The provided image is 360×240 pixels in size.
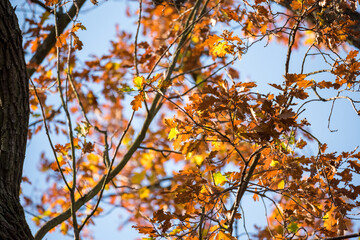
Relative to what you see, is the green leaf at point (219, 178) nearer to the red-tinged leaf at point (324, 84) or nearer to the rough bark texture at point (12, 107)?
the red-tinged leaf at point (324, 84)

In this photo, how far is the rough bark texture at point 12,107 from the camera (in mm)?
1885

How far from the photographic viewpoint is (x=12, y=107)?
2.00 metres

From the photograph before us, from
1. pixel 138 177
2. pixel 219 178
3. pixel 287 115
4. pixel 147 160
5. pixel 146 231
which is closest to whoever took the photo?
pixel 287 115

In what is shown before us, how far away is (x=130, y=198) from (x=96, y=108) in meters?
2.75

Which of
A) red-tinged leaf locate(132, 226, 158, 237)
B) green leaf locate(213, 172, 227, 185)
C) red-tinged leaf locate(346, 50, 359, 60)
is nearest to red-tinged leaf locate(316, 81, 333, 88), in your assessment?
red-tinged leaf locate(346, 50, 359, 60)

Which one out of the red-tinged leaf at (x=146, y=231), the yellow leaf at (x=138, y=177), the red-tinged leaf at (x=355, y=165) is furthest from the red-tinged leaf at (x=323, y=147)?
the yellow leaf at (x=138, y=177)

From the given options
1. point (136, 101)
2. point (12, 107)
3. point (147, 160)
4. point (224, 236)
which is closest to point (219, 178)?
point (224, 236)

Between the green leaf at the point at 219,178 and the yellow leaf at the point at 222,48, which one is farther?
the green leaf at the point at 219,178

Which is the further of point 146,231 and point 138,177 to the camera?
point 138,177

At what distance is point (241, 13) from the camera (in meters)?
2.92

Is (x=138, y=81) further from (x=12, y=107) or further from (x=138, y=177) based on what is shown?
(x=138, y=177)

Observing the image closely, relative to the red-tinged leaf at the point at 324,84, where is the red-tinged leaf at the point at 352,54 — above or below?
above

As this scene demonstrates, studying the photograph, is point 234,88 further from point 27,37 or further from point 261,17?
point 27,37

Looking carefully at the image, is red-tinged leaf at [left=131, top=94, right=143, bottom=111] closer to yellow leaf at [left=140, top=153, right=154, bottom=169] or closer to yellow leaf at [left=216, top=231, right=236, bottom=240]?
yellow leaf at [left=216, top=231, right=236, bottom=240]
